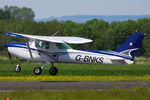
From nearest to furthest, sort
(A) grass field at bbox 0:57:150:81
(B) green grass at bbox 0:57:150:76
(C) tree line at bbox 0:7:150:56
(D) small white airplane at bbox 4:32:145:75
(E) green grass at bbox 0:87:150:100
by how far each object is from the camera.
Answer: (E) green grass at bbox 0:87:150:100, (A) grass field at bbox 0:57:150:81, (D) small white airplane at bbox 4:32:145:75, (B) green grass at bbox 0:57:150:76, (C) tree line at bbox 0:7:150:56

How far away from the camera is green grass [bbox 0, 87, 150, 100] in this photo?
20328mm

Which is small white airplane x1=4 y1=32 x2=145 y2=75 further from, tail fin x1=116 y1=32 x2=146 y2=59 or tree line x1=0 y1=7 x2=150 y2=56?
tree line x1=0 y1=7 x2=150 y2=56

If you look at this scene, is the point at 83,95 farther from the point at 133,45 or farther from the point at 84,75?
the point at 133,45

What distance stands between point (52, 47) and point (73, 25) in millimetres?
84151

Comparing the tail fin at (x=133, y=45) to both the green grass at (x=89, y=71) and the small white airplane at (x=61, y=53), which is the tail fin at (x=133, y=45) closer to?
the small white airplane at (x=61, y=53)

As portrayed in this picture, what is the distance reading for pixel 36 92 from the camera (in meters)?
21.8

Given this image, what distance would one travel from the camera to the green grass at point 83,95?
66.7ft

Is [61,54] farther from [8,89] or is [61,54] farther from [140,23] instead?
[140,23]

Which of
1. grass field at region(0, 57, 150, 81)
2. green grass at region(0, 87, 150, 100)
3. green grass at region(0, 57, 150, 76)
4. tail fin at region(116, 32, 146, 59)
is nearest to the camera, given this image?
green grass at region(0, 87, 150, 100)

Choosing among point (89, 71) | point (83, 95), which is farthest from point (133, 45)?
point (83, 95)

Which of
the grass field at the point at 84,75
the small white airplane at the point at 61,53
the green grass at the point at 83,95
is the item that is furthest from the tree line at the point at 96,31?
the green grass at the point at 83,95

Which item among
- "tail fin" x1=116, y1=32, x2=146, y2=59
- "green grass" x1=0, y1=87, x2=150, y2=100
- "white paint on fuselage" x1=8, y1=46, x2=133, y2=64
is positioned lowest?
"green grass" x1=0, y1=87, x2=150, y2=100

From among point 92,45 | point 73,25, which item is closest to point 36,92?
point 92,45

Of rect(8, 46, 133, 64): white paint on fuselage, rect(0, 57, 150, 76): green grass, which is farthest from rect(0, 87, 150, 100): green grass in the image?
rect(0, 57, 150, 76): green grass
